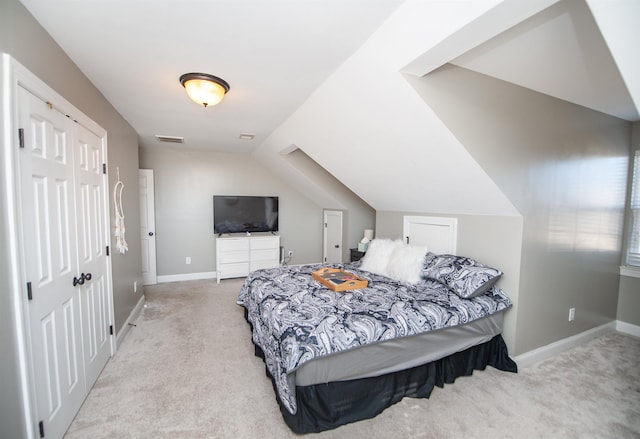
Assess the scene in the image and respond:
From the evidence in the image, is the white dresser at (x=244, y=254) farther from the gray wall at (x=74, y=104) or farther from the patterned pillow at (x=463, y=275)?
the patterned pillow at (x=463, y=275)

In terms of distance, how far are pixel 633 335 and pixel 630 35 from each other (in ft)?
12.1

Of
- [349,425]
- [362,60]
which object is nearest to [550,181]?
[362,60]

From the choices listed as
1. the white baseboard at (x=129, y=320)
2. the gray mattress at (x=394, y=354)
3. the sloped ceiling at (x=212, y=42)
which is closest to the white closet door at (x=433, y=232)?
the gray mattress at (x=394, y=354)

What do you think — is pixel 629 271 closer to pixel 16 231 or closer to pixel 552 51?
pixel 552 51

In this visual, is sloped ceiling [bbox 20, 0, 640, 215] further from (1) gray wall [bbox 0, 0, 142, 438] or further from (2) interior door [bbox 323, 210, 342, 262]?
(2) interior door [bbox 323, 210, 342, 262]

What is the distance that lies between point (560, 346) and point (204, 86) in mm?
3975

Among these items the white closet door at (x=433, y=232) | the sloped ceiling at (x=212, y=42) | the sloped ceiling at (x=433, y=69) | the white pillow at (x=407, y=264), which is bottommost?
the white pillow at (x=407, y=264)

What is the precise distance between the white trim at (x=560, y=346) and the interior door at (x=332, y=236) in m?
3.08

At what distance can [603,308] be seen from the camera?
3047 mm

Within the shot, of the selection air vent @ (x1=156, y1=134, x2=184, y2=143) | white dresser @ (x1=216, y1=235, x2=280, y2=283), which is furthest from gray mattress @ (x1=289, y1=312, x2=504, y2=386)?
air vent @ (x1=156, y1=134, x2=184, y2=143)

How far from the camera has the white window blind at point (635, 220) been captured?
9.97 feet

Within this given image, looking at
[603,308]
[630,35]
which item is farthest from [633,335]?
[630,35]

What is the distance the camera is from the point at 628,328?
3.11 metres

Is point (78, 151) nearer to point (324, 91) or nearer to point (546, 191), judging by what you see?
point (324, 91)
